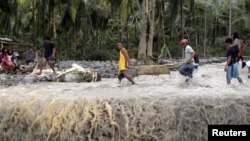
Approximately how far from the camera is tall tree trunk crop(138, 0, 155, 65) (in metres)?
23.3

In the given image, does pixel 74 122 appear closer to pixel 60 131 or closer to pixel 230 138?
pixel 60 131

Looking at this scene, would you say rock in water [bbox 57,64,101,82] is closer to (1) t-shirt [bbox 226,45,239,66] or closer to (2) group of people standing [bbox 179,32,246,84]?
(2) group of people standing [bbox 179,32,246,84]

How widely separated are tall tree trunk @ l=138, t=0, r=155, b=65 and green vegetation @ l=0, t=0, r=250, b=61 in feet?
15.3

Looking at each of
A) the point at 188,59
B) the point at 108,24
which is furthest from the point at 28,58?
the point at 108,24

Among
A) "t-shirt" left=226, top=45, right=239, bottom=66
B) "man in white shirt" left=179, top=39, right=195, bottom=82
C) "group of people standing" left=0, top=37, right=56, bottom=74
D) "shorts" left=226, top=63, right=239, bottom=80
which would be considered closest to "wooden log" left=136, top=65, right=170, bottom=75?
"group of people standing" left=0, top=37, right=56, bottom=74

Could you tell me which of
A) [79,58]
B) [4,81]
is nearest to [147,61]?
[4,81]

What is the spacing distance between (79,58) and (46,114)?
84.6 feet

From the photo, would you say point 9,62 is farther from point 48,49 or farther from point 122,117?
point 122,117

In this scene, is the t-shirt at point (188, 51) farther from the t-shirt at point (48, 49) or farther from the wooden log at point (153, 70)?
the t-shirt at point (48, 49)

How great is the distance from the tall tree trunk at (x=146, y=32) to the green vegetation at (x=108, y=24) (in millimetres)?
4672

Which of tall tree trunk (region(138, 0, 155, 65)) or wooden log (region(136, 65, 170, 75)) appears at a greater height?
tall tree trunk (region(138, 0, 155, 65))

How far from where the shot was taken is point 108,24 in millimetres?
42625

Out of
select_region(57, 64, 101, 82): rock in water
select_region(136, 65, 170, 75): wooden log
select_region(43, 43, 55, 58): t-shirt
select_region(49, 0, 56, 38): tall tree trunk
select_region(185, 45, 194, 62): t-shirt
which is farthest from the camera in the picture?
select_region(49, 0, 56, 38): tall tree trunk

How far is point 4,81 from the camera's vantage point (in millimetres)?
16047
